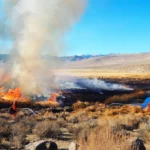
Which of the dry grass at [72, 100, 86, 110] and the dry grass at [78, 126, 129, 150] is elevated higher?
the dry grass at [72, 100, 86, 110]

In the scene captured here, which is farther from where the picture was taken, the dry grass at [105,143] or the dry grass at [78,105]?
the dry grass at [78,105]

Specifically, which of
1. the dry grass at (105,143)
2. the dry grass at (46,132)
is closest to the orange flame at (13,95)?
the dry grass at (46,132)

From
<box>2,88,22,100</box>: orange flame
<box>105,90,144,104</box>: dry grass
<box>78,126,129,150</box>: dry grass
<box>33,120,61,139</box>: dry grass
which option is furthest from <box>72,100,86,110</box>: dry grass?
<box>78,126,129,150</box>: dry grass

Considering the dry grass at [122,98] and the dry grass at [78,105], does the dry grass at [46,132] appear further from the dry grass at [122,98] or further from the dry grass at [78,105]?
the dry grass at [122,98]

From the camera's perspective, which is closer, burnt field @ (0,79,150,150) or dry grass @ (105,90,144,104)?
burnt field @ (0,79,150,150)

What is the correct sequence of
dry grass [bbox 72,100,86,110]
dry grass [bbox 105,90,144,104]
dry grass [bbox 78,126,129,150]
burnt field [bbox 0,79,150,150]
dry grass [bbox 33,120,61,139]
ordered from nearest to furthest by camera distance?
dry grass [bbox 78,126,129,150] → burnt field [bbox 0,79,150,150] → dry grass [bbox 33,120,61,139] → dry grass [bbox 72,100,86,110] → dry grass [bbox 105,90,144,104]

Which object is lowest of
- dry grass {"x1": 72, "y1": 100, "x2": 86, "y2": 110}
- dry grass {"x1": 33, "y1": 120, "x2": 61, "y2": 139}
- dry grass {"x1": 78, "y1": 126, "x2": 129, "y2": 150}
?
dry grass {"x1": 33, "y1": 120, "x2": 61, "y2": 139}

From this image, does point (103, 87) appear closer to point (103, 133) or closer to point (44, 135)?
point (44, 135)

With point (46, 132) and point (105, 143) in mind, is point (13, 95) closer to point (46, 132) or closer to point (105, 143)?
point (46, 132)

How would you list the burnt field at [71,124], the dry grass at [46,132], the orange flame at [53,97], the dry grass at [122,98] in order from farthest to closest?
the dry grass at [122,98] < the orange flame at [53,97] < the dry grass at [46,132] < the burnt field at [71,124]

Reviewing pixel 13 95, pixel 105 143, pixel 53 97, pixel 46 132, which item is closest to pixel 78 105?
pixel 53 97

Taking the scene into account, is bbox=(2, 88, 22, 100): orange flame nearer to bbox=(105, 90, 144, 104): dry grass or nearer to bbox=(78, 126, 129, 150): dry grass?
bbox=(105, 90, 144, 104): dry grass

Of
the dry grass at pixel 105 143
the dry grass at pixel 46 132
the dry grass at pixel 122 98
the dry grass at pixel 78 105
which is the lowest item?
the dry grass at pixel 46 132

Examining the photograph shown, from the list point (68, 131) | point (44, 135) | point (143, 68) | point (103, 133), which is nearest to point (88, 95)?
point (68, 131)
